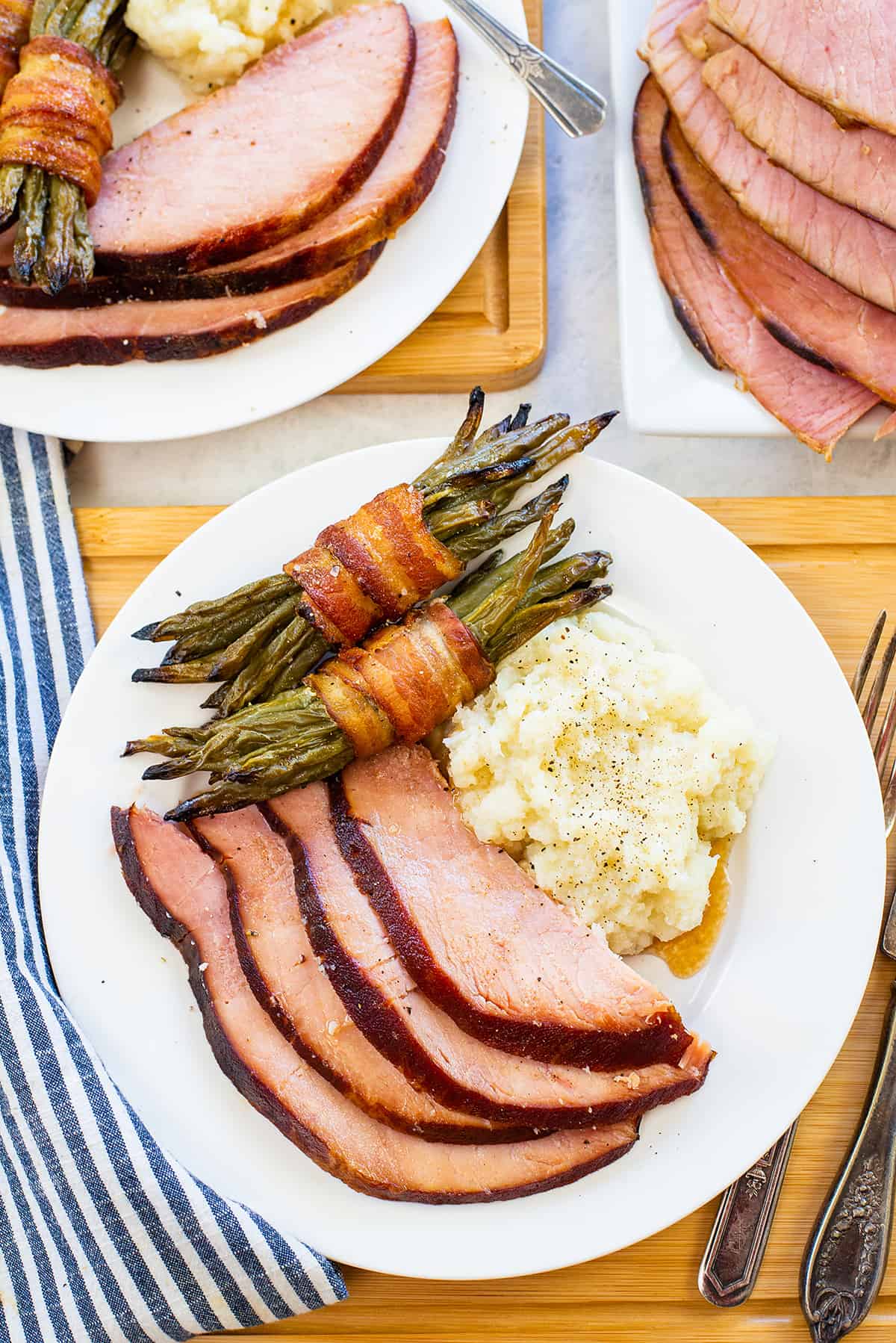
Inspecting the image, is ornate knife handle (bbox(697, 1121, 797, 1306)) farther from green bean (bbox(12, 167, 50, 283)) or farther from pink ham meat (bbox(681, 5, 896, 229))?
green bean (bbox(12, 167, 50, 283))

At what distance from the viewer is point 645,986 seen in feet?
9.58

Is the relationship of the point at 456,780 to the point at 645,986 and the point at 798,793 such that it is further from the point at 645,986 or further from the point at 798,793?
the point at 798,793

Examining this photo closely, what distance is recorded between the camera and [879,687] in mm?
3312

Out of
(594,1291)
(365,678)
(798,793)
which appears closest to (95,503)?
(365,678)

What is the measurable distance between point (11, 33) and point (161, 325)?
967 millimetres

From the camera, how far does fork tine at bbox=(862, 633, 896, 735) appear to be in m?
3.31

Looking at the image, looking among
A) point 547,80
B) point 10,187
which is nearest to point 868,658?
point 547,80

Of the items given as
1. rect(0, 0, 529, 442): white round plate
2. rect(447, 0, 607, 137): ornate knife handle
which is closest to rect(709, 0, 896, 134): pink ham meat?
rect(447, 0, 607, 137): ornate knife handle

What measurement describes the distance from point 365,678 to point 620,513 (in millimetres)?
857

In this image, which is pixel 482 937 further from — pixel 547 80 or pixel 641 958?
pixel 547 80

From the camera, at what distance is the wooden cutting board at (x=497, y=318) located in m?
3.56

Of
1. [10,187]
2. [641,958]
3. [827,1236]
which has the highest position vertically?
[10,187]

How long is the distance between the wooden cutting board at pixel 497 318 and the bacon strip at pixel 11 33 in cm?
128

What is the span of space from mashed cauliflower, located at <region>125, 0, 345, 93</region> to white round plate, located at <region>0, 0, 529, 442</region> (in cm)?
61
